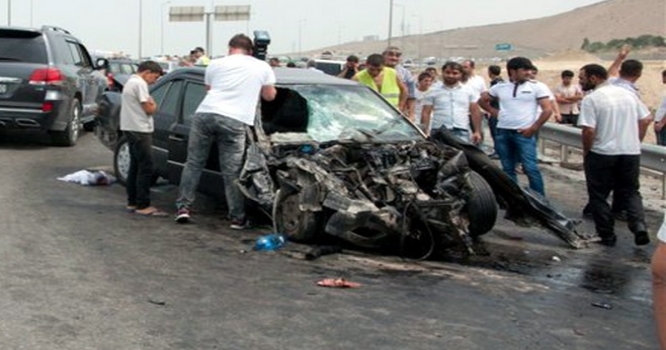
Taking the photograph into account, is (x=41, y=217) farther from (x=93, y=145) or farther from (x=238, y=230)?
(x=93, y=145)

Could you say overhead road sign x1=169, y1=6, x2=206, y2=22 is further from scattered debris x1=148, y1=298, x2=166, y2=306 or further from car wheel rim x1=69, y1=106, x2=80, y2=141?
scattered debris x1=148, y1=298, x2=166, y2=306

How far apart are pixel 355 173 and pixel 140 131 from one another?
2253 millimetres

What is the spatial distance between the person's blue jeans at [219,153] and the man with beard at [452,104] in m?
2.74

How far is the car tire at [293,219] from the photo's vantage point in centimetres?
650

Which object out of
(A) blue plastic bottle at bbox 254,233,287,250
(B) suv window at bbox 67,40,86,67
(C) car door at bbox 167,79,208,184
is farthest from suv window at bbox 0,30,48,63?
(A) blue plastic bottle at bbox 254,233,287,250

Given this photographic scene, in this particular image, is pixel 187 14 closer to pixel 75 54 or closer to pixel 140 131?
pixel 75 54

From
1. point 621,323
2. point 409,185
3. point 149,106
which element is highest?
point 149,106

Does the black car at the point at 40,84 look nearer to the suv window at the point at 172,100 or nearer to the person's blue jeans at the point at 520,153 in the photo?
the suv window at the point at 172,100

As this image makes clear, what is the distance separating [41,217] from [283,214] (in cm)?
230

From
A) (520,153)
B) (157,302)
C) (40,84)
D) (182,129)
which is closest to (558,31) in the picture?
(40,84)

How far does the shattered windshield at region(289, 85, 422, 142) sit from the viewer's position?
7254 mm

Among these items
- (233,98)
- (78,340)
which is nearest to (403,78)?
(233,98)

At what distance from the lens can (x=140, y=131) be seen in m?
7.48

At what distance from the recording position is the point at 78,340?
13.6ft
